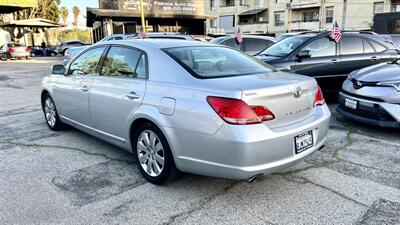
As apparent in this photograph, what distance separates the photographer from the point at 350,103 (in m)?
5.59

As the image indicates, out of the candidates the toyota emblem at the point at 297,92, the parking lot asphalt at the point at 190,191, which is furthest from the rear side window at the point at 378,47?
the toyota emblem at the point at 297,92

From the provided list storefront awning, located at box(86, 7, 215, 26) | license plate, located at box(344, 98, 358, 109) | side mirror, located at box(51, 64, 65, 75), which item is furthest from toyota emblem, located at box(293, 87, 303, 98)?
storefront awning, located at box(86, 7, 215, 26)

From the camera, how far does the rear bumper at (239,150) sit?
286 centimetres

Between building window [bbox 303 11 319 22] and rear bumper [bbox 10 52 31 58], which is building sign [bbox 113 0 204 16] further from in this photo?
building window [bbox 303 11 319 22]

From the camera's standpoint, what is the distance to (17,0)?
1020 inches

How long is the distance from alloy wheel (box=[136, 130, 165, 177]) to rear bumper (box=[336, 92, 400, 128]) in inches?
136

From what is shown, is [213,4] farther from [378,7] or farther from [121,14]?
[121,14]

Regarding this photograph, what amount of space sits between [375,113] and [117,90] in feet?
12.4

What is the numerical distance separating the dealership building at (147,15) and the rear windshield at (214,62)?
21.5 meters

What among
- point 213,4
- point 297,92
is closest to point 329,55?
point 297,92

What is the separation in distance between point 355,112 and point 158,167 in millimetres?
3568

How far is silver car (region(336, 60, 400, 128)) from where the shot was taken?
4.96 metres

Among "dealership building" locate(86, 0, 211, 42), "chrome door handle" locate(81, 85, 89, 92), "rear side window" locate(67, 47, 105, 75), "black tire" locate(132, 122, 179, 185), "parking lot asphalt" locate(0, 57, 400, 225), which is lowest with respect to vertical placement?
"parking lot asphalt" locate(0, 57, 400, 225)

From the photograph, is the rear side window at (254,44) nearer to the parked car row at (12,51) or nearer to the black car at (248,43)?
the black car at (248,43)
